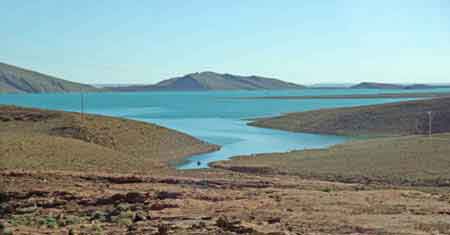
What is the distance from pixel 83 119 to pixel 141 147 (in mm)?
6672

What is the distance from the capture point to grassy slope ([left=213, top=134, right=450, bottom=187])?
27.7m

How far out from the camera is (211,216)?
16.7 m

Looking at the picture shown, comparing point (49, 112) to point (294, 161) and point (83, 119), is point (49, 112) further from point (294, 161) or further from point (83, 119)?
point (294, 161)

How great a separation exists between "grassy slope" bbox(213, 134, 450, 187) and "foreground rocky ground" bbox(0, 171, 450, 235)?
3285 mm

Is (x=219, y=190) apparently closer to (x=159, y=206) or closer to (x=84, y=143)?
(x=159, y=206)

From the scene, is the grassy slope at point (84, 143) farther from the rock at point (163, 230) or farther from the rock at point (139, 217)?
the rock at point (163, 230)

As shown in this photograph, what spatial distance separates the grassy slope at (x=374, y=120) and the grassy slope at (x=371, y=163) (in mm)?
16801

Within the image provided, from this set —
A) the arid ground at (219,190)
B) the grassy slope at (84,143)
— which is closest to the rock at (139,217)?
the arid ground at (219,190)

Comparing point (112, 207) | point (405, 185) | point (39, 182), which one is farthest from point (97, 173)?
point (405, 185)

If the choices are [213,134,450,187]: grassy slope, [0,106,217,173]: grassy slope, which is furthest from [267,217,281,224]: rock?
[0,106,217,173]: grassy slope

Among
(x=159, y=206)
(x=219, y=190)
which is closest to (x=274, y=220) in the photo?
(x=159, y=206)

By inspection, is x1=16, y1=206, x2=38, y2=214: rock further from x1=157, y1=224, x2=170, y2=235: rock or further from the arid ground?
x1=157, y1=224, x2=170, y2=235: rock

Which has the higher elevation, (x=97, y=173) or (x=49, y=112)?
(x=49, y=112)

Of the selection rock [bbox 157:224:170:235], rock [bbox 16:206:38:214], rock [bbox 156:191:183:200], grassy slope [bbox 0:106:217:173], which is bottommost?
rock [bbox 16:206:38:214]
